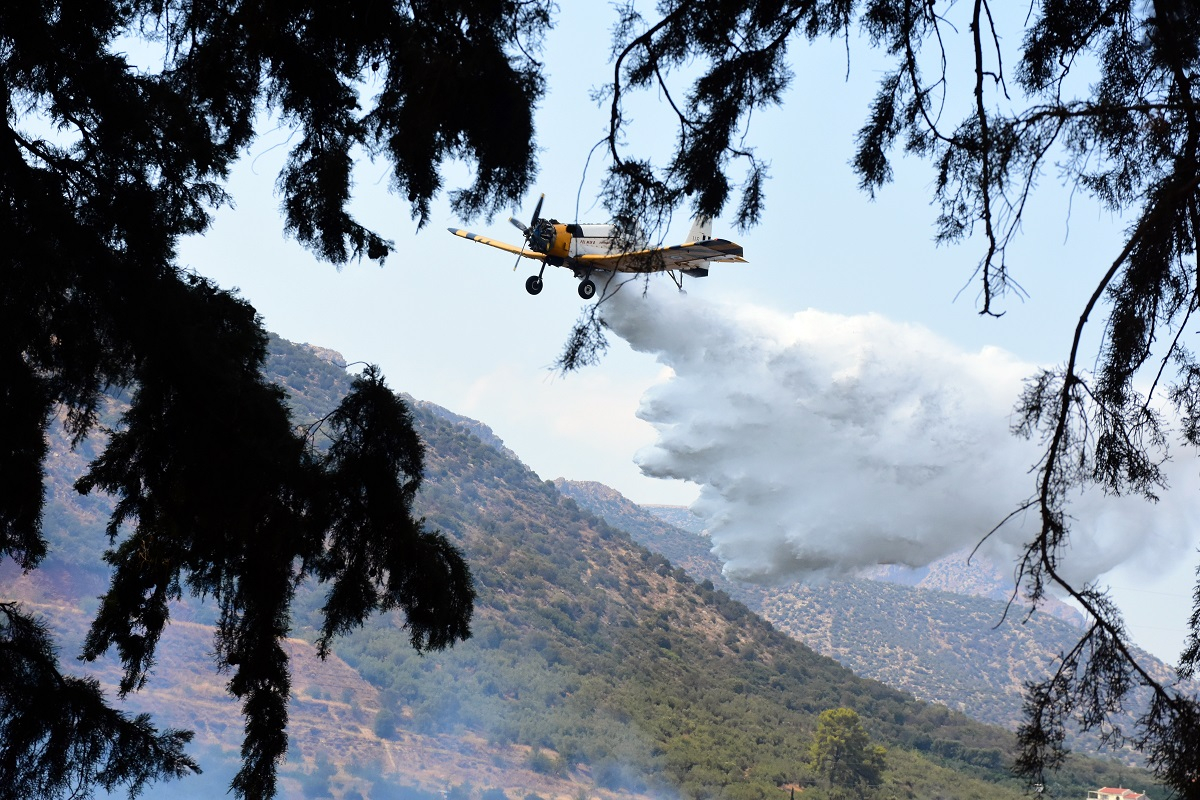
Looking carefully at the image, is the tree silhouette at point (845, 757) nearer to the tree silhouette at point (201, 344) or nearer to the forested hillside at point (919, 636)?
the forested hillside at point (919, 636)

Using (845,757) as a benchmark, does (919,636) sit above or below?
above

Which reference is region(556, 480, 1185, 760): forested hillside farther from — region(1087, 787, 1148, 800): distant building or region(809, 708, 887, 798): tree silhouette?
region(1087, 787, 1148, 800): distant building

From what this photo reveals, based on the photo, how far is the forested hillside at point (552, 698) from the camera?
191 ft

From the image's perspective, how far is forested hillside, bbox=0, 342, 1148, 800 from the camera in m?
58.1

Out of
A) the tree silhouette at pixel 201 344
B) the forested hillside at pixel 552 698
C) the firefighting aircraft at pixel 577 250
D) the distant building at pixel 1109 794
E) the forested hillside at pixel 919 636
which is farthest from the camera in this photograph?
the forested hillside at pixel 919 636

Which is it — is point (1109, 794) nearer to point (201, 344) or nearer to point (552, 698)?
point (552, 698)

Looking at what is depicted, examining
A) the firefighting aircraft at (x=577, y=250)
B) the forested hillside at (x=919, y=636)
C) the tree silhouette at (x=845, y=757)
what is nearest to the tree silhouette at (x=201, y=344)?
the firefighting aircraft at (x=577, y=250)

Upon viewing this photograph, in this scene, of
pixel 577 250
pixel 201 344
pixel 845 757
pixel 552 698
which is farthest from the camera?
pixel 552 698

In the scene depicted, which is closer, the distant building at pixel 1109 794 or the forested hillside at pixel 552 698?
the distant building at pixel 1109 794

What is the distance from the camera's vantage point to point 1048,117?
3.48 metres

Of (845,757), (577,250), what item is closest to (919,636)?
(845,757)

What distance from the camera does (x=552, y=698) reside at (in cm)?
6512

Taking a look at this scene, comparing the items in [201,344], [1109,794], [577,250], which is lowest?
[201,344]

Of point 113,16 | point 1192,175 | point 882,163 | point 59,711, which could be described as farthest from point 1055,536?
point 113,16
